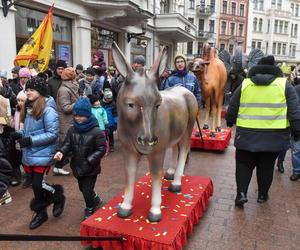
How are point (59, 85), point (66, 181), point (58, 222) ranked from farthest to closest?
1. point (59, 85)
2. point (66, 181)
3. point (58, 222)

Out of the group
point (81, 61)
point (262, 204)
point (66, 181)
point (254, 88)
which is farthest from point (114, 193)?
point (81, 61)

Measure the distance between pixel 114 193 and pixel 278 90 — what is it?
8.56 feet

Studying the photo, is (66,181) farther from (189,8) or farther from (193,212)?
(189,8)

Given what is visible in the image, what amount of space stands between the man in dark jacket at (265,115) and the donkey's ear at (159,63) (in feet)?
5.08

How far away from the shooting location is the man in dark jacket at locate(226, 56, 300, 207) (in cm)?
387

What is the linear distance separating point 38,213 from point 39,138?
35.6 inches

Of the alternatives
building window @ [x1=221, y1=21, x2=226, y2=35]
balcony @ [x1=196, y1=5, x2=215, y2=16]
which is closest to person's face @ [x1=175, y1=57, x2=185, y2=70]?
balcony @ [x1=196, y1=5, x2=215, y2=16]

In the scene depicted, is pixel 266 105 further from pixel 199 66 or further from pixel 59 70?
pixel 59 70

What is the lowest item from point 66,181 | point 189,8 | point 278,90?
point 66,181

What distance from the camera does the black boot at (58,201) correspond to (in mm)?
3836

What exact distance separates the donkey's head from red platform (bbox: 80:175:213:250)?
782 mm

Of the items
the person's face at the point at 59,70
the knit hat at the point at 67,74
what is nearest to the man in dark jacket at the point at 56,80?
the person's face at the point at 59,70

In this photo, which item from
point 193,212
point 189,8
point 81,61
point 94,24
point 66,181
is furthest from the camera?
point 189,8

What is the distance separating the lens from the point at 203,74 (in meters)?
7.02
